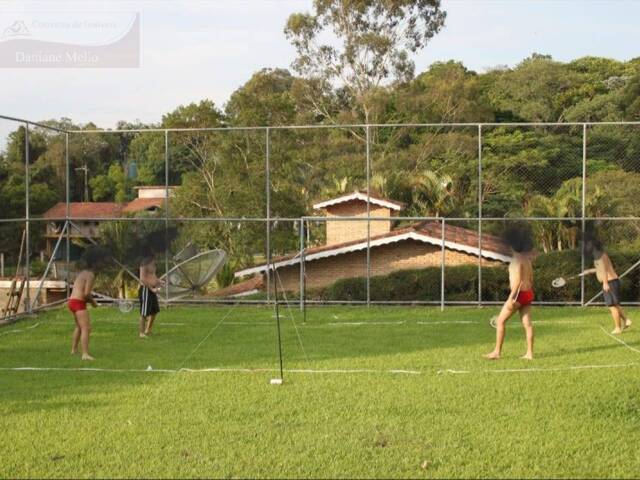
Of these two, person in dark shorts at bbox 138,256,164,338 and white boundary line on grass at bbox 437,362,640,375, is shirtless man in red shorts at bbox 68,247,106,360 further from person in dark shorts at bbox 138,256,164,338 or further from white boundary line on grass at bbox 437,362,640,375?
white boundary line on grass at bbox 437,362,640,375

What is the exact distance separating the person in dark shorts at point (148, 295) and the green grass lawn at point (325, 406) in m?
0.29

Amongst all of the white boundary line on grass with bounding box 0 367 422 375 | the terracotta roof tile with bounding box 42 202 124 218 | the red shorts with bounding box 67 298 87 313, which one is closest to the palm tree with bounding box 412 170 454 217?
the terracotta roof tile with bounding box 42 202 124 218

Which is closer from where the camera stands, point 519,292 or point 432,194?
point 519,292

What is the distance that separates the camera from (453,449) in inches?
293

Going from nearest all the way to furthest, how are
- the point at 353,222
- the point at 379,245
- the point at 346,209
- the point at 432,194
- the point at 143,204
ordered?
the point at 379,245
the point at 353,222
the point at 346,209
the point at 432,194
the point at 143,204

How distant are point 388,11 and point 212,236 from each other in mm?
18947

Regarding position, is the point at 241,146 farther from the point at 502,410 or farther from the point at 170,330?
the point at 502,410

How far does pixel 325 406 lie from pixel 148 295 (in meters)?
6.42

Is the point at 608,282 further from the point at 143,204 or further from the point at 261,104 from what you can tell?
the point at 261,104

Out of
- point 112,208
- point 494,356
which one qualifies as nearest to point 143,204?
point 112,208

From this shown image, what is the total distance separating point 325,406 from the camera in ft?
30.0

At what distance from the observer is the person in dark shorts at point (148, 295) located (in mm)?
14812

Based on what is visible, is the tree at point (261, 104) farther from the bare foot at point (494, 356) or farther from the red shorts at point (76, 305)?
the bare foot at point (494, 356)

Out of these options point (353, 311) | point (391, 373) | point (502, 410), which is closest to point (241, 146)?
point (353, 311)
